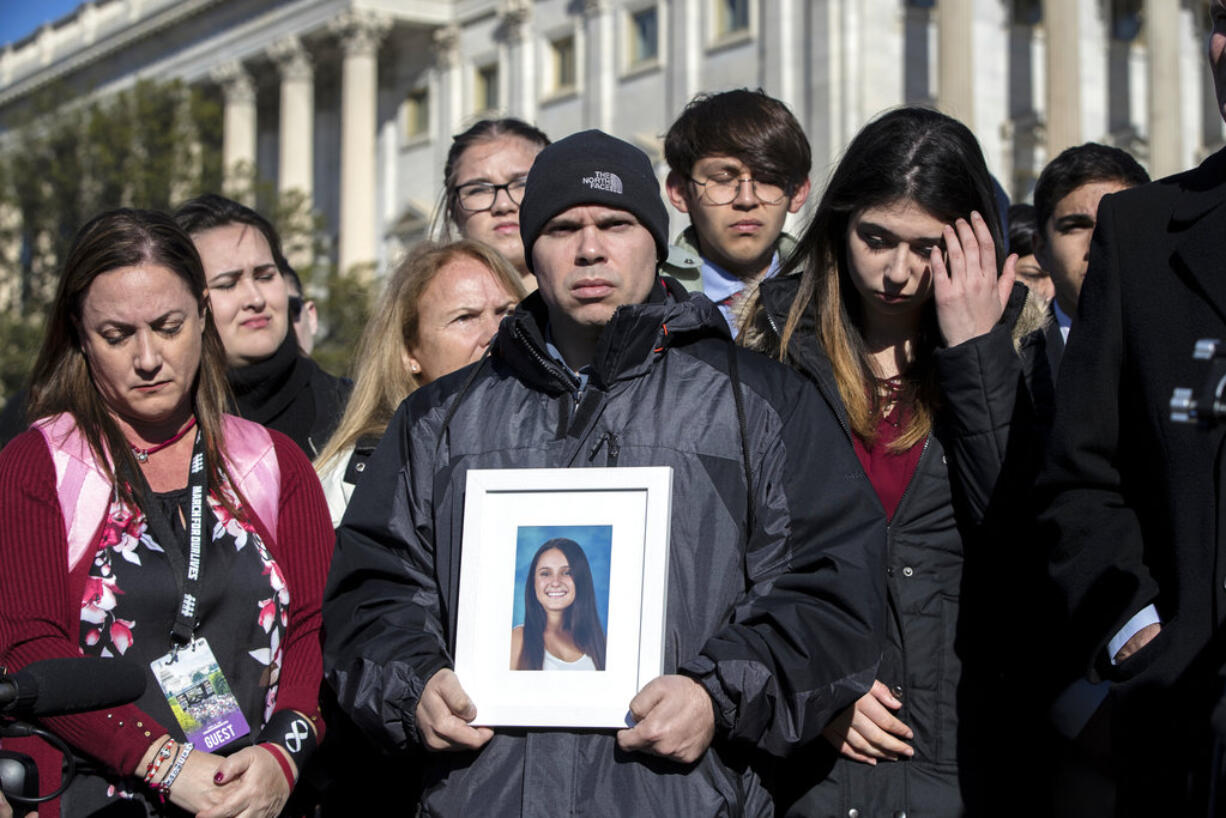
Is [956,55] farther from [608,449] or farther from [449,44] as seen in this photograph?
[608,449]

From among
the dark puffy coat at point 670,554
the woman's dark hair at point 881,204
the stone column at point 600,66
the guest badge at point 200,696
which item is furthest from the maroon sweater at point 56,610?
the stone column at point 600,66

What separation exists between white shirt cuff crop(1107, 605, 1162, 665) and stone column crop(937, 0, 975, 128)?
2826cm

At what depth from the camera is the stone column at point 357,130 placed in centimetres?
4700

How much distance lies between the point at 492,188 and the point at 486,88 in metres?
39.3

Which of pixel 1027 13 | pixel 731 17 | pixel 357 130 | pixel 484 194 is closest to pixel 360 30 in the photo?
pixel 357 130

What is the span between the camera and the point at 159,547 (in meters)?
4.55

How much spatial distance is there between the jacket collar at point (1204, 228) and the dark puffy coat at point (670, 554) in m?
0.91

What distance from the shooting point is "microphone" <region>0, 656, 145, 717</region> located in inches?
129

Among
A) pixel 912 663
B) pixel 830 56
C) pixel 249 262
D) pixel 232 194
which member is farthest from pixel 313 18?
pixel 912 663

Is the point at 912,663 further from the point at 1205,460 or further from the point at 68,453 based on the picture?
the point at 68,453

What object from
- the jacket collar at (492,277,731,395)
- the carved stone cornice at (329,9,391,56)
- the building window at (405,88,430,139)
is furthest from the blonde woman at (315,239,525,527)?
the building window at (405,88,430,139)

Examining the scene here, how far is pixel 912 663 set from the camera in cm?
430

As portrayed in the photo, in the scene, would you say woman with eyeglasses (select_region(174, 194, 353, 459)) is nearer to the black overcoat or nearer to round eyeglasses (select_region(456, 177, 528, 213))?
round eyeglasses (select_region(456, 177, 528, 213))

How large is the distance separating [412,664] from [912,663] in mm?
1322
